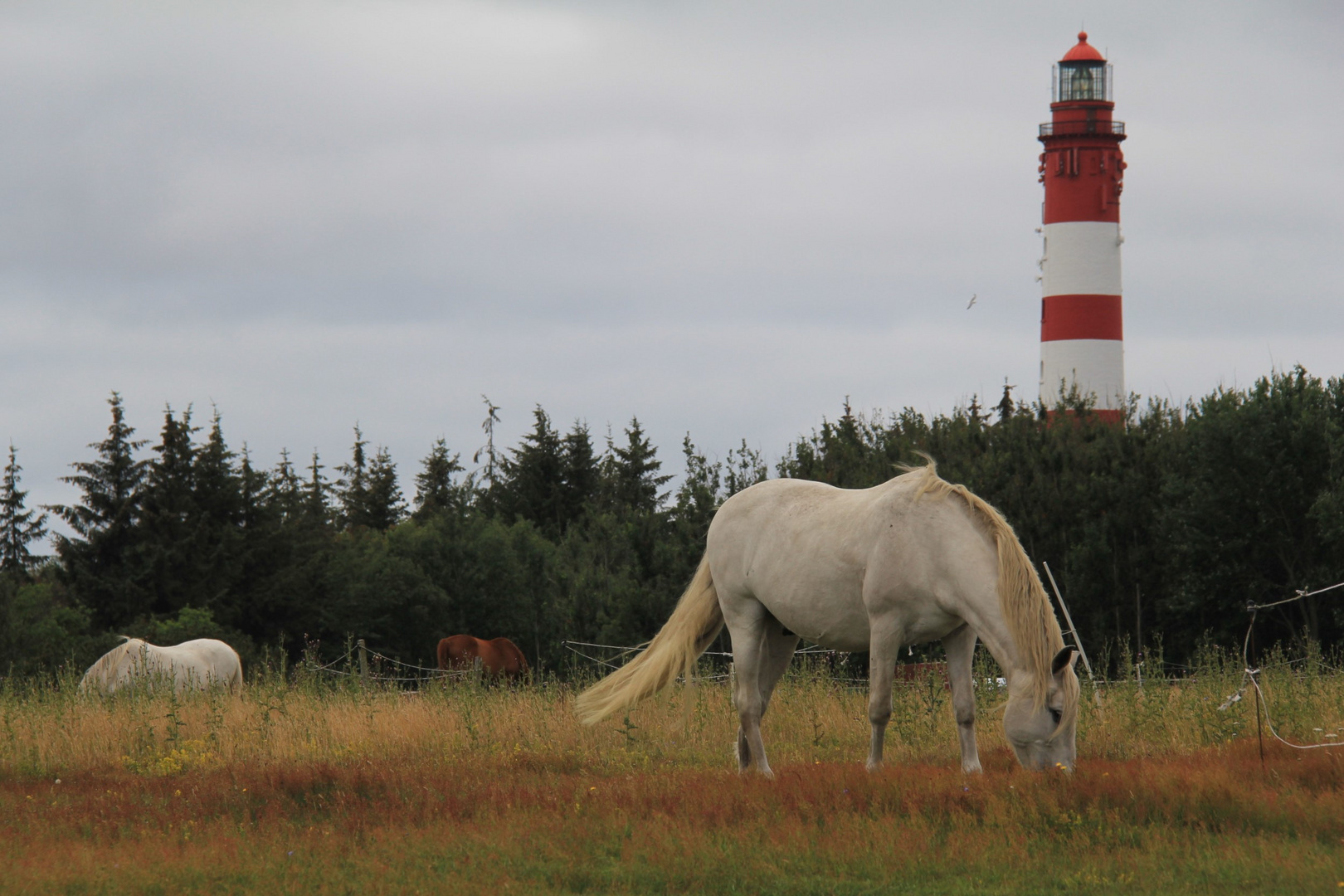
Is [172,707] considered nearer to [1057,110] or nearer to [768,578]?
[768,578]

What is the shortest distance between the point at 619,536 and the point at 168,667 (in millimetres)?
21441

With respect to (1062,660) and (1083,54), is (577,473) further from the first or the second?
(1062,660)

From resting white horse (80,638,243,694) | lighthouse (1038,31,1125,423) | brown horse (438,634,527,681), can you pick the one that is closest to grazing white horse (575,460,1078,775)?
resting white horse (80,638,243,694)

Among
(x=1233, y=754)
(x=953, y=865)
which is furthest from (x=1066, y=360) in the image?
(x=953, y=865)

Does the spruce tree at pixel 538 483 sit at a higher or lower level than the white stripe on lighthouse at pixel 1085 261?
lower

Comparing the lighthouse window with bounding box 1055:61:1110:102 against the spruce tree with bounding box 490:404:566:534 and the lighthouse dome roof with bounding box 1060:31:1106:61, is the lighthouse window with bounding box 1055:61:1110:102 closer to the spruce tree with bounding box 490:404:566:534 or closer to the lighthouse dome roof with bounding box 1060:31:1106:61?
the lighthouse dome roof with bounding box 1060:31:1106:61

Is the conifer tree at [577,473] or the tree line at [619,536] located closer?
the tree line at [619,536]

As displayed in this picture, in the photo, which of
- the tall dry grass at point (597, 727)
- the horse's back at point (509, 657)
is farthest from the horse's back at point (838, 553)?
the horse's back at point (509, 657)

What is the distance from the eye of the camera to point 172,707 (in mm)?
11930

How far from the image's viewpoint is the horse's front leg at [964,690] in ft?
27.7

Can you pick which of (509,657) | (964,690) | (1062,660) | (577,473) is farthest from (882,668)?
(577,473)

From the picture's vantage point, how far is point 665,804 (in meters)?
8.17

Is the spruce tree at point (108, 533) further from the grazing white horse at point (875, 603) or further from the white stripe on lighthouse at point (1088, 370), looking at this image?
the grazing white horse at point (875, 603)

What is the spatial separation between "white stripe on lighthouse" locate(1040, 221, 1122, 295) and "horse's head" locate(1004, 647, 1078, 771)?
31013mm
